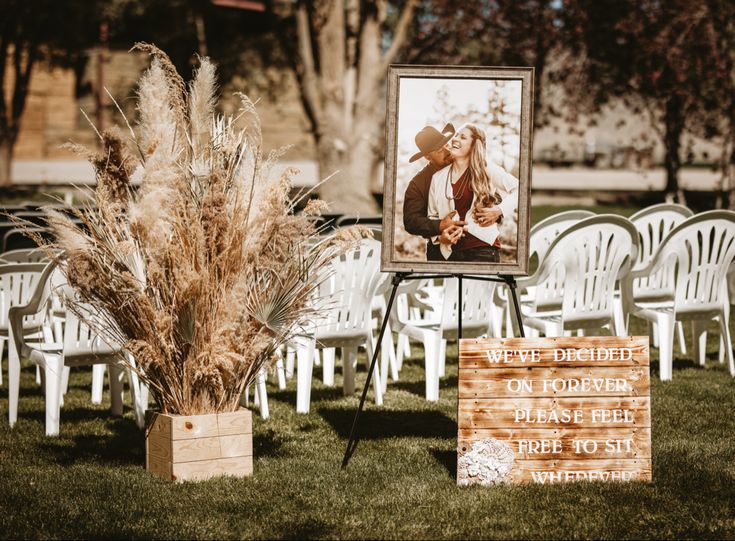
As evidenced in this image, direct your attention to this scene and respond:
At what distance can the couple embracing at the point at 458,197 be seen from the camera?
551cm

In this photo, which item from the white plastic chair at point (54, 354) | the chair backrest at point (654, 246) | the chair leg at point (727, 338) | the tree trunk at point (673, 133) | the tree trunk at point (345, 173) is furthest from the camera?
the tree trunk at point (673, 133)

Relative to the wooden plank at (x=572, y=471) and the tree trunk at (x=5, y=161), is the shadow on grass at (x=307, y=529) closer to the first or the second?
the wooden plank at (x=572, y=471)

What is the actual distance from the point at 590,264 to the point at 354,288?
5.62 ft

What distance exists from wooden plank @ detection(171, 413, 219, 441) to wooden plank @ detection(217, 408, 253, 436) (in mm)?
30

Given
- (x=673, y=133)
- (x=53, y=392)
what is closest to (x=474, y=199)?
(x=53, y=392)

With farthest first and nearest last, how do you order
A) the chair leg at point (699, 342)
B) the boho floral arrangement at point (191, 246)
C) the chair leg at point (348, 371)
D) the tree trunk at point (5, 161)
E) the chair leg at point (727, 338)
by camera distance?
the tree trunk at point (5, 161), the chair leg at point (699, 342), the chair leg at point (727, 338), the chair leg at point (348, 371), the boho floral arrangement at point (191, 246)

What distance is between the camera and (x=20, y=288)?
7.70 metres

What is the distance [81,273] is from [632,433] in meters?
2.74

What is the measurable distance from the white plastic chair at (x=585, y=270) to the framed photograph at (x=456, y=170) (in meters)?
2.14

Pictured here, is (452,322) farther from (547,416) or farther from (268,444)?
(547,416)

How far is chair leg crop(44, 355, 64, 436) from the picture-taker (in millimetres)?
6477

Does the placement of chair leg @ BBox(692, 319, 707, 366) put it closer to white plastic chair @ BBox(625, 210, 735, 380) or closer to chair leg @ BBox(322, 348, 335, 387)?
white plastic chair @ BBox(625, 210, 735, 380)

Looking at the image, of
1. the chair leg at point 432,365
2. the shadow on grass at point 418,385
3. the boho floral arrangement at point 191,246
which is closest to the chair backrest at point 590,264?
the chair leg at point 432,365

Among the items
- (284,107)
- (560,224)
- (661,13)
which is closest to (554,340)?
(560,224)
